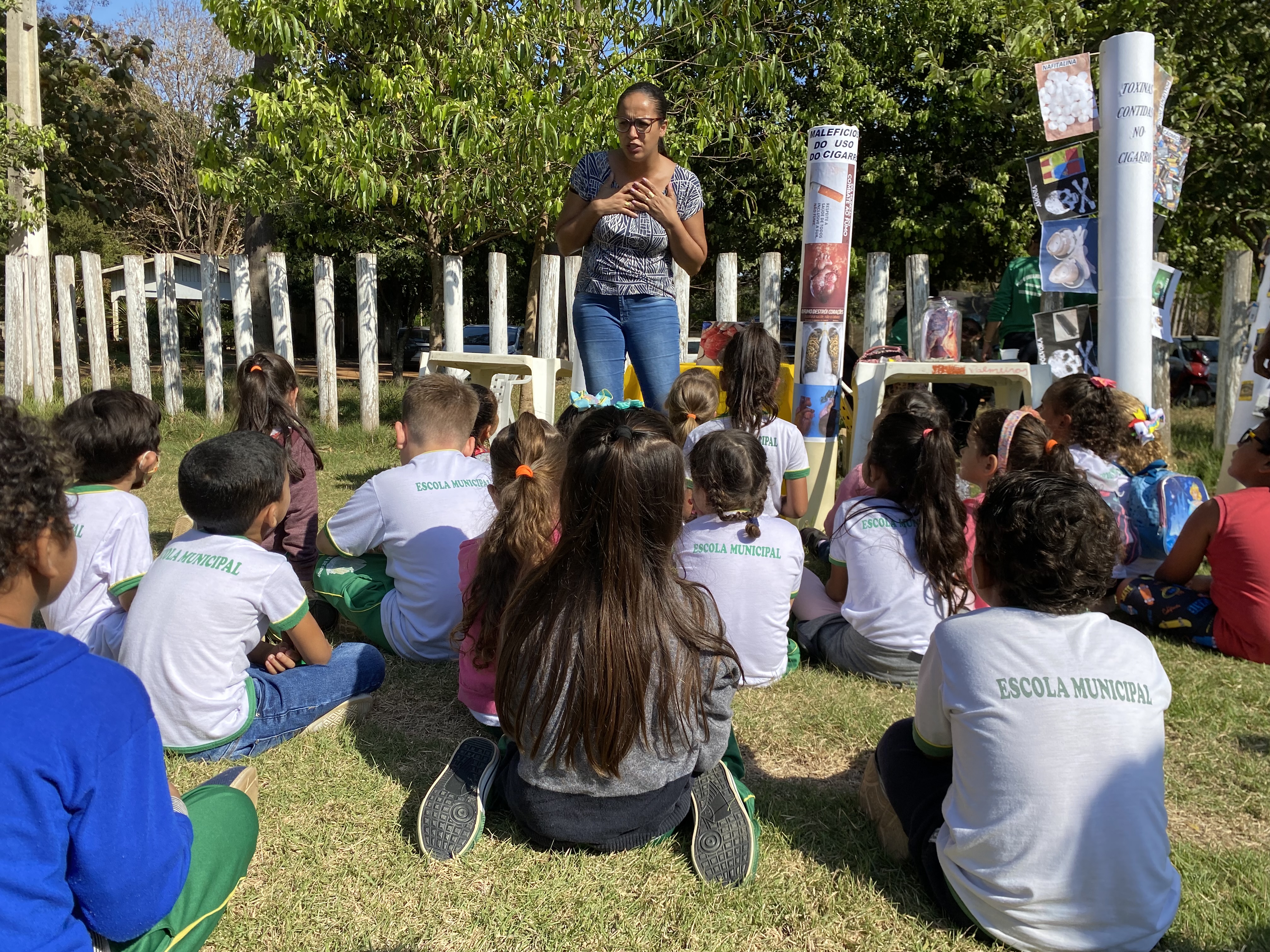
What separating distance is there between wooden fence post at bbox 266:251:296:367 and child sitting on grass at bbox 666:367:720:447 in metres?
4.56

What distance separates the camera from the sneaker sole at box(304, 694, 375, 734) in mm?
3082

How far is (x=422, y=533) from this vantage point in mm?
3475

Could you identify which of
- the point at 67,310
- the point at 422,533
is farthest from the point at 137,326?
the point at 422,533

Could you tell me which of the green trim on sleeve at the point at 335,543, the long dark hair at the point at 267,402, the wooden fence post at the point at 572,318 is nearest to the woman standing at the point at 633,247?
the wooden fence post at the point at 572,318

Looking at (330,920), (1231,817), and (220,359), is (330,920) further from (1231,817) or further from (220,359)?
(220,359)

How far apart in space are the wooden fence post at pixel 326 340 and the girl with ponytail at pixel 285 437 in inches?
146

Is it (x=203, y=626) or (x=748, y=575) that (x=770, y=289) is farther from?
Result: (x=203, y=626)

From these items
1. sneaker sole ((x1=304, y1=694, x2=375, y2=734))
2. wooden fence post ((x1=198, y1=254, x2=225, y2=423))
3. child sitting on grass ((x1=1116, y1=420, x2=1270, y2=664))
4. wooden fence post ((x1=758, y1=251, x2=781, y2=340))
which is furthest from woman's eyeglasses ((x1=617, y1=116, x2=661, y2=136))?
wooden fence post ((x1=198, y1=254, x2=225, y2=423))

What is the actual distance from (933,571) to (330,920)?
229 cm

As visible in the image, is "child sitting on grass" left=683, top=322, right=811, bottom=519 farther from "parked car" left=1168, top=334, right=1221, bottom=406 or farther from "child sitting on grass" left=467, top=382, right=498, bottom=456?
"parked car" left=1168, top=334, right=1221, bottom=406

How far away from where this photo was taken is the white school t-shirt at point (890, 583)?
3416 mm

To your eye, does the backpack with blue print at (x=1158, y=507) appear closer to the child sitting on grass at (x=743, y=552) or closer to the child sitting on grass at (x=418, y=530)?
the child sitting on grass at (x=743, y=552)

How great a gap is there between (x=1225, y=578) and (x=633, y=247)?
9.85 ft

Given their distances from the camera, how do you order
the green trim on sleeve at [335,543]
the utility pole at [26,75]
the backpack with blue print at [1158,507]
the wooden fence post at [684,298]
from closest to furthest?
1. the green trim on sleeve at [335,543]
2. the backpack with blue print at [1158,507]
3. the wooden fence post at [684,298]
4. the utility pole at [26,75]
